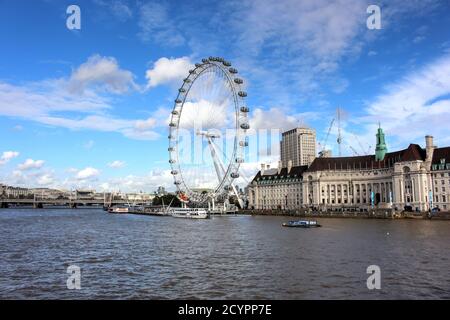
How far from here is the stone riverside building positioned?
10862 centimetres

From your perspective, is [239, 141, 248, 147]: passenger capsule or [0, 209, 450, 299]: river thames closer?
[0, 209, 450, 299]: river thames

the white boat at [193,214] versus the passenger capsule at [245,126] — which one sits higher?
the passenger capsule at [245,126]

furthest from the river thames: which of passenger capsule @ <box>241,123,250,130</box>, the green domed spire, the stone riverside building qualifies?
the green domed spire

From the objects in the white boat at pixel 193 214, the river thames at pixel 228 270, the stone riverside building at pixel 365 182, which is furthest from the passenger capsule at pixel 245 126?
the stone riverside building at pixel 365 182

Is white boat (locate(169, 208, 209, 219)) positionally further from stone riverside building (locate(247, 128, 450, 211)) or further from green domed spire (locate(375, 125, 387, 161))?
green domed spire (locate(375, 125, 387, 161))

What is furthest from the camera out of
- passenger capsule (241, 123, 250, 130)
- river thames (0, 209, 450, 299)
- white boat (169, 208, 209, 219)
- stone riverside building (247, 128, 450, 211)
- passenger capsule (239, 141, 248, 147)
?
white boat (169, 208, 209, 219)

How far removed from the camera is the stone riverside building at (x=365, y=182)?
10862cm

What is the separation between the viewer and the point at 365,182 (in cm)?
13325

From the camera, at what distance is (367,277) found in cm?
2412

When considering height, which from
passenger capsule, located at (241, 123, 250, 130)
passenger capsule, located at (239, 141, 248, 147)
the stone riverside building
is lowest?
the stone riverside building

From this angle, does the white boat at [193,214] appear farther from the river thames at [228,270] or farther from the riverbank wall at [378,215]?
the river thames at [228,270]

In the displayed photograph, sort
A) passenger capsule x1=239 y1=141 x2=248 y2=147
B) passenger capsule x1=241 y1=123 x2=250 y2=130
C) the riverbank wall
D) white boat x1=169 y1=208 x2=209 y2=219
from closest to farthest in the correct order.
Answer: passenger capsule x1=241 y1=123 x2=250 y2=130, passenger capsule x1=239 y1=141 x2=248 y2=147, the riverbank wall, white boat x1=169 y1=208 x2=209 y2=219
